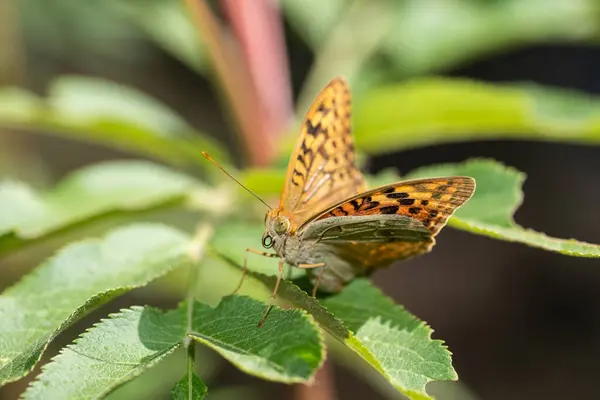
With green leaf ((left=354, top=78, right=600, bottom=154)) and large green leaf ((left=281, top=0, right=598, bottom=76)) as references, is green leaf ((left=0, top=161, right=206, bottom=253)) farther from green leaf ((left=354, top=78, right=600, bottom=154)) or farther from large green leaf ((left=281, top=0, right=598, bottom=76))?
large green leaf ((left=281, top=0, right=598, bottom=76))

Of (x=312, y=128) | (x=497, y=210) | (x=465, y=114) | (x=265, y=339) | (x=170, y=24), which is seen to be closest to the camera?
(x=265, y=339)

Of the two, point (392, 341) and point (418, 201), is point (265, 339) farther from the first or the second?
point (418, 201)

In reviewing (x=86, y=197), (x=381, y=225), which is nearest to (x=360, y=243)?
(x=381, y=225)

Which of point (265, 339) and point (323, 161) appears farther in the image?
point (323, 161)

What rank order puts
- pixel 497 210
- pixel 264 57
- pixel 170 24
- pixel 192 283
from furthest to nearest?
pixel 170 24
pixel 264 57
pixel 497 210
pixel 192 283

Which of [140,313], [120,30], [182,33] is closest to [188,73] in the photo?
[120,30]
